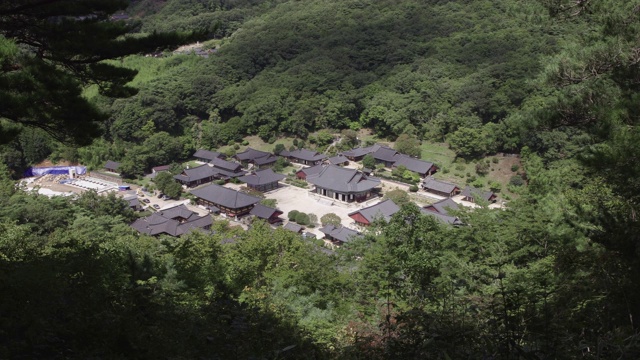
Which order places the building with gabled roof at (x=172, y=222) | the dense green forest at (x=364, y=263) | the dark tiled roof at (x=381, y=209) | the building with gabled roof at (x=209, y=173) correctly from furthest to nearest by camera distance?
the building with gabled roof at (x=209, y=173), the dark tiled roof at (x=381, y=209), the building with gabled roof at (x=172, y=222), the dense green forest at (x=364, y=263)

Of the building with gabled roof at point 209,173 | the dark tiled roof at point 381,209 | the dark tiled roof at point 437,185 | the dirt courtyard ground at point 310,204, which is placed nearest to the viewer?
the dark tiled roof at point 381,209

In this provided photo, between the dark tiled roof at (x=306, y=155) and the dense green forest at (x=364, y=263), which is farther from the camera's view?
the dark tiled roof at (x=306, y=155)

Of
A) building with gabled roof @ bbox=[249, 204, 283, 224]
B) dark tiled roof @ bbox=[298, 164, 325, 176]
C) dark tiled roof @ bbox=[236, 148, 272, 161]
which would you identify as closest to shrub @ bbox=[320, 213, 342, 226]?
building with gabled roof @ bbox=[249, 204, 283, 224]

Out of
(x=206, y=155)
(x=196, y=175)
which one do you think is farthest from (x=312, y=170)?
(x=206, y=155)

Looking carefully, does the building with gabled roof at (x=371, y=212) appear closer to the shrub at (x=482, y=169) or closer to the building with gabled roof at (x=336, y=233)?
the building with gabled roof at (x=336, y=233)

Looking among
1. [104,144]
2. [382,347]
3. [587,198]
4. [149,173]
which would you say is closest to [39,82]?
[382,347]

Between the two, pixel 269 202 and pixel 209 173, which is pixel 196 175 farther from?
pixel 269 202

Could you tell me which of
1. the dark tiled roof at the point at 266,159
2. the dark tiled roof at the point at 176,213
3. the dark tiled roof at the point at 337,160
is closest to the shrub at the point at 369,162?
the dark tiled roof at the point at 337,160
